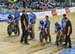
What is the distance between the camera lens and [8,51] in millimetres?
15008

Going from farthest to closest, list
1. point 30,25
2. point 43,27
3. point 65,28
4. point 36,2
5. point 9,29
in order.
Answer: point 36,2, point 9,29, point 30,25, point 43,27, point 65,28

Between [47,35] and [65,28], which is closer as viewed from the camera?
[65,28]

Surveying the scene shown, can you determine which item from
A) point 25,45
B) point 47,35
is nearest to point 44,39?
point 47,35

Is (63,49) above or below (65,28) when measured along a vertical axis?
below

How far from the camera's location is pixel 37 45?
54.7 ft

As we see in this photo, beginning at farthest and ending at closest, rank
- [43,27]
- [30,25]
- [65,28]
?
[30,25] → [43,27] → [65,28]

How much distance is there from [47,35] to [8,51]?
3452mm

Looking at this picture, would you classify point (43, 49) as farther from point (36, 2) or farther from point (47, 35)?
point (36, 2)

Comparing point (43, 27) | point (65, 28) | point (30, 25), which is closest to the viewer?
point (65, 28)

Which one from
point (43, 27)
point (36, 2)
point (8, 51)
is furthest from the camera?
point (36, 2)

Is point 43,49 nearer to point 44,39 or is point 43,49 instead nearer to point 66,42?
point 66,42

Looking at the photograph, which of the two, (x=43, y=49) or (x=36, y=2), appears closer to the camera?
(x=43, y=49)

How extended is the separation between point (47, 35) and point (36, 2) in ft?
72.1

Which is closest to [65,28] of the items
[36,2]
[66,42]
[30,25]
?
[66,42]
